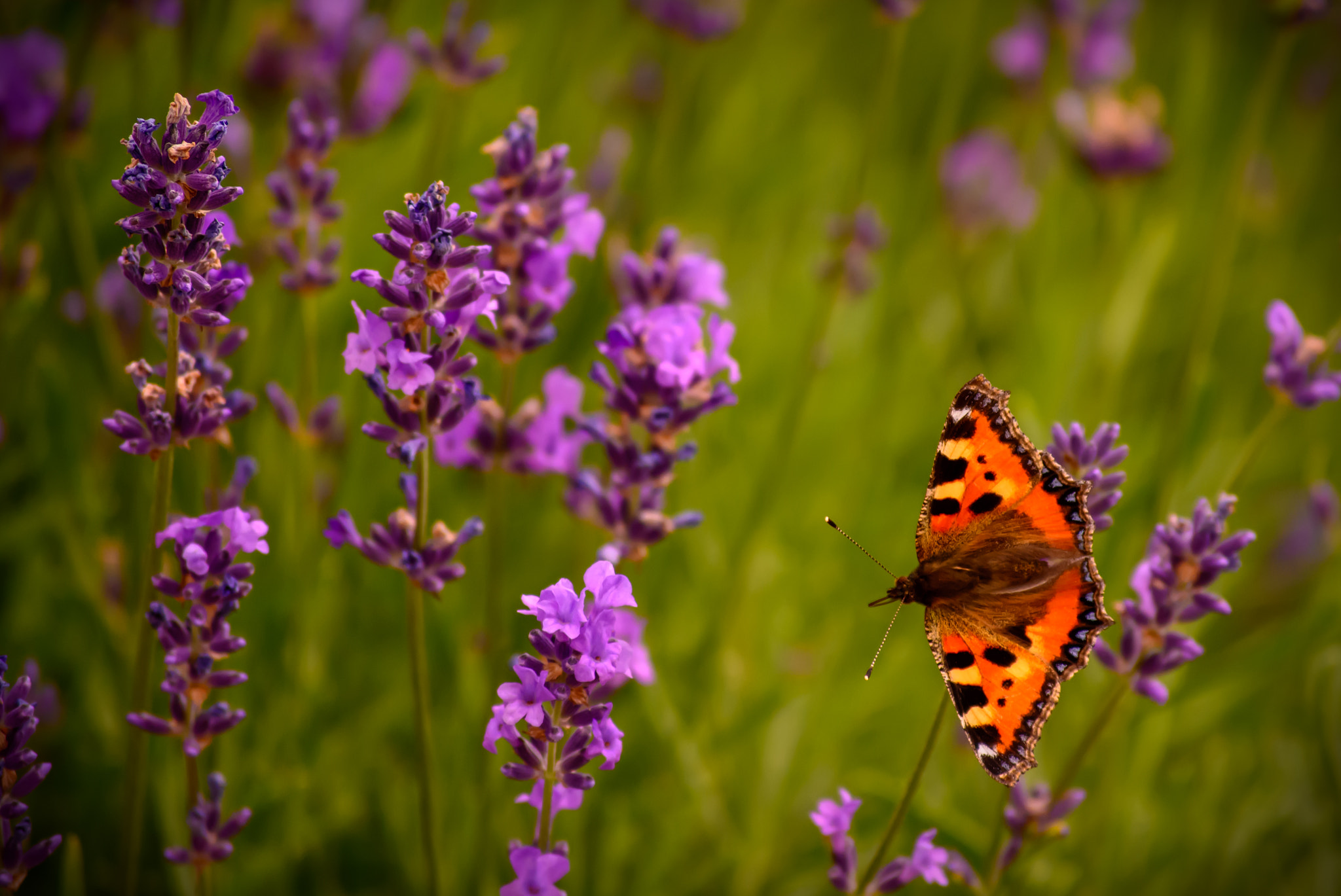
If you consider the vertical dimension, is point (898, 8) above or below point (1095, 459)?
above

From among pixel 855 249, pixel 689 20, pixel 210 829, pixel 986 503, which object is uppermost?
pixel 689 20

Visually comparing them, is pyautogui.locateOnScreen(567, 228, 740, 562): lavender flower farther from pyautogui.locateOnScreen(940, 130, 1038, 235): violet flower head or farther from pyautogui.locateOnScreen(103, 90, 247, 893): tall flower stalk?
pyautogui.locateOnScreen(940, 130, 1038, 235): violet flower head

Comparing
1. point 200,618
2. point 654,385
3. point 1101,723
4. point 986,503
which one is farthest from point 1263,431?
point 200,618

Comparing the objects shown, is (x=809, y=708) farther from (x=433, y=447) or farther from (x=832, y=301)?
(x=433, y=447)

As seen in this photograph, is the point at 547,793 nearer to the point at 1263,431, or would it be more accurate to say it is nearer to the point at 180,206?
the point at 180,206

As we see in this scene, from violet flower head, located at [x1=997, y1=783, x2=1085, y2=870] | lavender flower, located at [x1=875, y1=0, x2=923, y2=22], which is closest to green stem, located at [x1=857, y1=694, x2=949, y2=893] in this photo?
violet flower head, located at [x1=997, y1=783, x2=1085, y2=870]

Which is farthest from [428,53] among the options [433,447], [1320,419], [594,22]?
[1320,419]

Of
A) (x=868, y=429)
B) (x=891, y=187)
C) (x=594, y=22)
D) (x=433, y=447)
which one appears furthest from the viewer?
(x=594, y=22)
